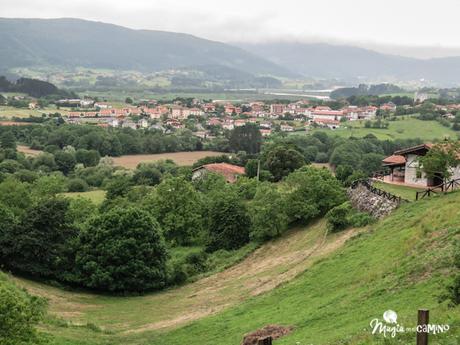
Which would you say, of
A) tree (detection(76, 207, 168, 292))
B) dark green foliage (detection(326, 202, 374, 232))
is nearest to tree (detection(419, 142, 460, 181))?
dark green foliage (detection(326, 202, 374, 232))

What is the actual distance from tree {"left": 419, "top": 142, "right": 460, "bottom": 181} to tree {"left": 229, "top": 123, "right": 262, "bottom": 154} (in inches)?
2962

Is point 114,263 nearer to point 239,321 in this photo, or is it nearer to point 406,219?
point 239,321

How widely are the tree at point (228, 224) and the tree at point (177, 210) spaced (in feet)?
7.12

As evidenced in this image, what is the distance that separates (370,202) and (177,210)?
15.1 meters

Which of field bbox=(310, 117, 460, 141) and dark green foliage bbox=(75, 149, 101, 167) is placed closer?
dark green foliage bbox=(75, 149, 101, 167)

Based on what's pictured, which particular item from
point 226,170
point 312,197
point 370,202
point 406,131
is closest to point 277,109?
point 406,131

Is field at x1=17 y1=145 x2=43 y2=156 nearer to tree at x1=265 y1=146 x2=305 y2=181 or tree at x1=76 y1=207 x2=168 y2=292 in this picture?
tree at x1=265 y1=146 x2=305 y2=181

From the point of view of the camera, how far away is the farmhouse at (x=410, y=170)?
1355 inches

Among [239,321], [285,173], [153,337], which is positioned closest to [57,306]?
[153,337]

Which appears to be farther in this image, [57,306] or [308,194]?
[308,194]

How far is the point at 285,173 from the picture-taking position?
5800 cm

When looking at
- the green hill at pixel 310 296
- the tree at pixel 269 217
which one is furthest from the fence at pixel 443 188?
the tree at pixel 269 217

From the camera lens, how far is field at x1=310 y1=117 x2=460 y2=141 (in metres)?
107

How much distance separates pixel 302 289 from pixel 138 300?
419 inches
